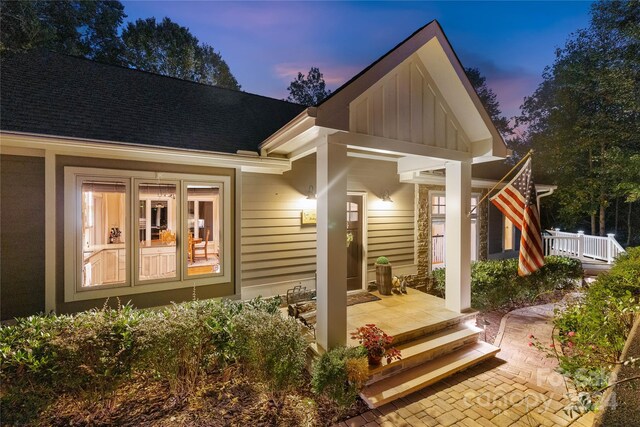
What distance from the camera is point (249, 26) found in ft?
48.9

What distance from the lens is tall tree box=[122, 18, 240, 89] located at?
16.8 m

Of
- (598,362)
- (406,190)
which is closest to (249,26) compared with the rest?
(406,190)

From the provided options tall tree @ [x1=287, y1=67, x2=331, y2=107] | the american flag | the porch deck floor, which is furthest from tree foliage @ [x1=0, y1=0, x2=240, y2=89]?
the american flag

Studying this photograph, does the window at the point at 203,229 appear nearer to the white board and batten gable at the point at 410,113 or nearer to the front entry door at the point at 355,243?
the white board and batten gable at the point at 410,113

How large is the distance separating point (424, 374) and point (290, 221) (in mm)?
3790

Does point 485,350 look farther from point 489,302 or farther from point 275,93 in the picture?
point 275,93

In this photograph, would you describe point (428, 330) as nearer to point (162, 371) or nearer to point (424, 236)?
point (424, 236)

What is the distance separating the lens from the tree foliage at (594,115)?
14.0m

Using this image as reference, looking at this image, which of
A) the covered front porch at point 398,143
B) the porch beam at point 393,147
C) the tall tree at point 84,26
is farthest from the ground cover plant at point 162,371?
the tall tree at point 84,26

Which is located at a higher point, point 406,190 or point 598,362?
point 406,190

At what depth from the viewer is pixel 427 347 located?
14.3 feet

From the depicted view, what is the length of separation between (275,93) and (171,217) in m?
28.4

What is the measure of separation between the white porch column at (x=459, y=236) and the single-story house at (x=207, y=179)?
0.03 metres

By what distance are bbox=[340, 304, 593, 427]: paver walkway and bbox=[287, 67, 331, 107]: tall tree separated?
26.1m
